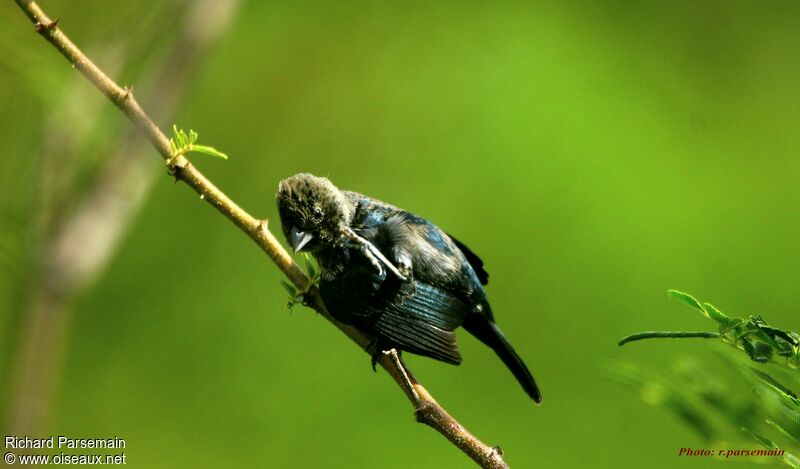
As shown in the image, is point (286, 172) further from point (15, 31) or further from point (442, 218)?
point (15, 31)

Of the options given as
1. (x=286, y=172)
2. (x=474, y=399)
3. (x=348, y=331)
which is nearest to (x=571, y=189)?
(x=474, y=399)

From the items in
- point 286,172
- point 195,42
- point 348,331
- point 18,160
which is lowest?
point 348,331

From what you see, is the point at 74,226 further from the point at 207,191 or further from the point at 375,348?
the point at 375,348

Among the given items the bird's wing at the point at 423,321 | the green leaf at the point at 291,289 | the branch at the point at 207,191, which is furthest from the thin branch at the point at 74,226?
the bird's wing at the point at 423,321

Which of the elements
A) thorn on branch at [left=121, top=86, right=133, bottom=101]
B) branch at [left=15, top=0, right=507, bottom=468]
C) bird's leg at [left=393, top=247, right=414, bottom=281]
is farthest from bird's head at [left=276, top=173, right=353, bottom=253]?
thorn on branch at [left=121, top=86, right=133, bottom=101]

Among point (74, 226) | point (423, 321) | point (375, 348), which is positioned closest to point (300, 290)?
point (375, 348)
